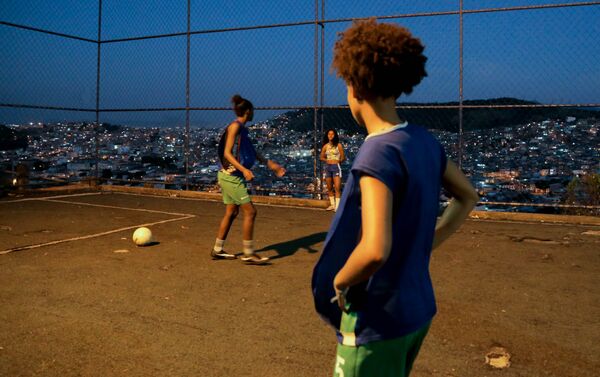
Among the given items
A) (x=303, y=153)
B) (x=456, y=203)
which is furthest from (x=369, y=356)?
(x=303, y=153)

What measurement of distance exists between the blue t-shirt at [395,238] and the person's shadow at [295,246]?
565 cm

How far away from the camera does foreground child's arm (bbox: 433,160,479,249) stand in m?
1.91

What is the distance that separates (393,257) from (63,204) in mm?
12614

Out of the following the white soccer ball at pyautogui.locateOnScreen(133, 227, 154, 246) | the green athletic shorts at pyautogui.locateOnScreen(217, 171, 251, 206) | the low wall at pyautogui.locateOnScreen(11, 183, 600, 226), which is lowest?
the white soccer ball at pyautogui.locateOnScreen(133, 227, 154, 246)

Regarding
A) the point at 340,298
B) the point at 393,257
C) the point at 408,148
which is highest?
the point at 408,148

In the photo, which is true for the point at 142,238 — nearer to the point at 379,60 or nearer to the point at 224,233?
the point at 224,233

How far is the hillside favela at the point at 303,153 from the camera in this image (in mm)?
10555

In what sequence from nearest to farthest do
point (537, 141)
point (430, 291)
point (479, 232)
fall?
1. point (430, 291)
2. point (479, 232)
3. point (537, 141)

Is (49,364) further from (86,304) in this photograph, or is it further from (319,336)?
(319,336)

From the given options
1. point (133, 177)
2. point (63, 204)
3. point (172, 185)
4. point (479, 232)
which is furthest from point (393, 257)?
point (133, 177)

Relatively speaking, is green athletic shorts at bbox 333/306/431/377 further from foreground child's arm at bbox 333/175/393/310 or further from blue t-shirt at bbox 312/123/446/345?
foreground child's arm at bbox 333/175/393/310

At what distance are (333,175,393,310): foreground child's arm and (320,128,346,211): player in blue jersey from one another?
33.9 ft

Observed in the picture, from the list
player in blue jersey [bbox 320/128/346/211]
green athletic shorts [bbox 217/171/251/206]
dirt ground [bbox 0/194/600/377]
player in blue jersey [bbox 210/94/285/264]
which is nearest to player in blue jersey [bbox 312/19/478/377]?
dirt ground [bbox 0/194/600/377]

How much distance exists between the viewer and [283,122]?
1320cm
